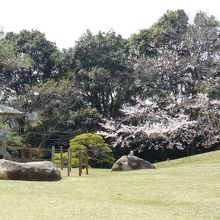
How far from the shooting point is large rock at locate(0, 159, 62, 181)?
627 inches

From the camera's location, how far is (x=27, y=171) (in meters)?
16.2

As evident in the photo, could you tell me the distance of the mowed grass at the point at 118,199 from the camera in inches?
363

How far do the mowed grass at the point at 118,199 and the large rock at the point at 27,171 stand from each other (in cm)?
179

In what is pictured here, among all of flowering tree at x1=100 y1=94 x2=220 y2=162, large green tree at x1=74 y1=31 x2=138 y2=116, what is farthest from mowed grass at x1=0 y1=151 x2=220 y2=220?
large green tree at x1=74 y1=31 x2=138 y2=116

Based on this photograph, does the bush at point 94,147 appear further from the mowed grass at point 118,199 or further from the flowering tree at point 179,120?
the mowed grass at point 118,199

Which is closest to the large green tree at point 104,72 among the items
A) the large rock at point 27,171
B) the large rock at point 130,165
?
the large rock at point 130,165

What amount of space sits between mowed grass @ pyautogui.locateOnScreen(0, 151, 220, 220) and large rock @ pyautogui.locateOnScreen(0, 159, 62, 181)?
1789 mm

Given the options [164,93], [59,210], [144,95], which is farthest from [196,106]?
[59,210]

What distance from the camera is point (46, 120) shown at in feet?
117

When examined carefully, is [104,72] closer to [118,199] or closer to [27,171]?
[27,171]

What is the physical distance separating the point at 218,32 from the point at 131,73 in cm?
771

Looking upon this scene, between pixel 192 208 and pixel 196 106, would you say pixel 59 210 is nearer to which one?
pixel 192 208

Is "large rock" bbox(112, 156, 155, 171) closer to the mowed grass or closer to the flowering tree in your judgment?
the flowering tree

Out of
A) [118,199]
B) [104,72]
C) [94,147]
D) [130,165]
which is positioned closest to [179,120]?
[130,165]
